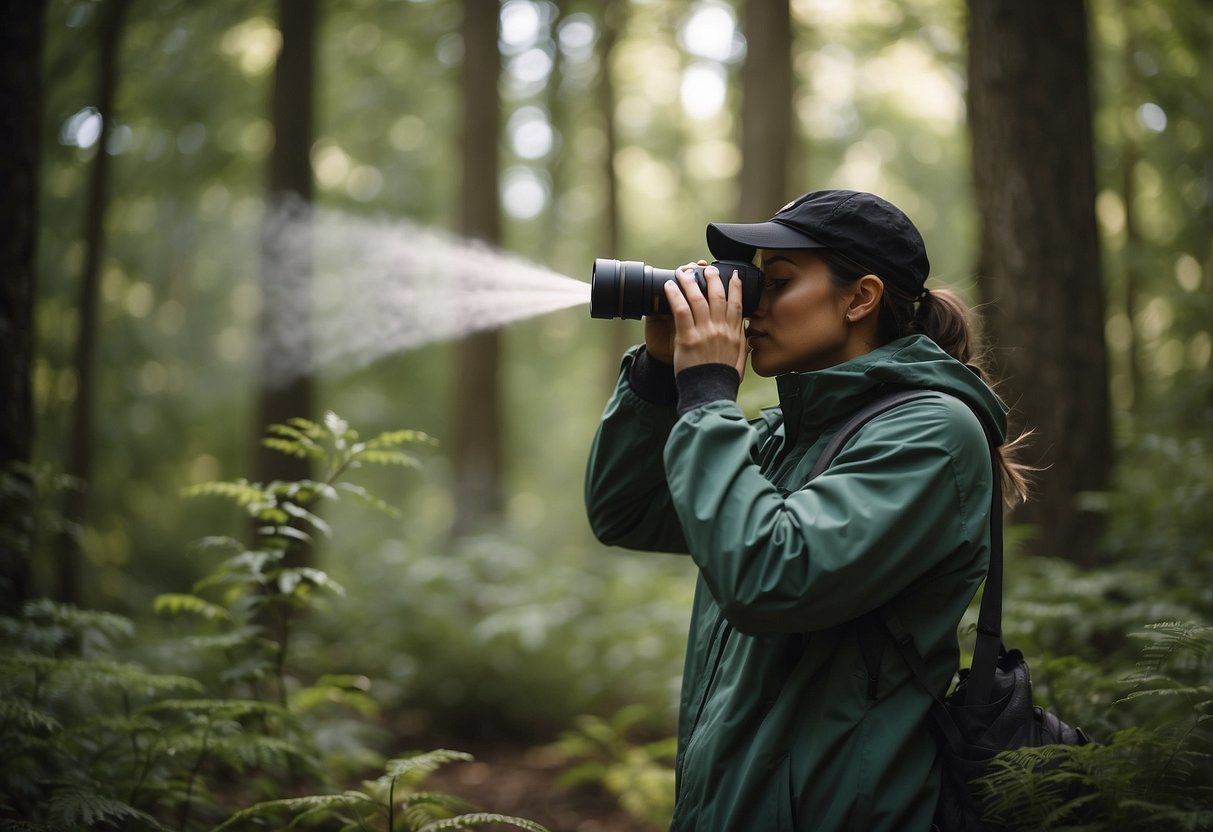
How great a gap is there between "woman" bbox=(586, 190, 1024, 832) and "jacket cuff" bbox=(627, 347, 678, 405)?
34 centimetres

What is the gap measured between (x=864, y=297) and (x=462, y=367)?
9.00 m

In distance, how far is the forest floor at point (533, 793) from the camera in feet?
17.0

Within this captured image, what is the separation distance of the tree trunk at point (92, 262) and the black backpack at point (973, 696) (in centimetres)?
917

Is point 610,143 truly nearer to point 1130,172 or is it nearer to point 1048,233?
point 1130,172

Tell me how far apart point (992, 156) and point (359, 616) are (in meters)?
6.02

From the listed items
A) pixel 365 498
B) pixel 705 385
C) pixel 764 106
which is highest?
pixel 764 106

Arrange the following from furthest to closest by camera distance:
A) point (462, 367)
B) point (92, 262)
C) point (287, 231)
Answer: point (462, 367) → point (92, 262) → point (287, 231)

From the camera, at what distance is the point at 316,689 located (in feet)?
14.6

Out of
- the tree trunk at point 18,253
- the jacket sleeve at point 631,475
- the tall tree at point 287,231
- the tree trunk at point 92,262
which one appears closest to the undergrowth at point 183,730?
the tree trunk at point 18,253

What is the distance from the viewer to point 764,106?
8938mm

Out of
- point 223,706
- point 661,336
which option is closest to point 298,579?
point 223,706

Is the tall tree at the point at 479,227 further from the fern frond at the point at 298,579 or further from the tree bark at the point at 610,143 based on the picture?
the fern frond at the point at 298,579

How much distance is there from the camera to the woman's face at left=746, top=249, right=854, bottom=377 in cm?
234

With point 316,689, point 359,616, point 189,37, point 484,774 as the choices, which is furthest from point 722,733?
point 189,37
